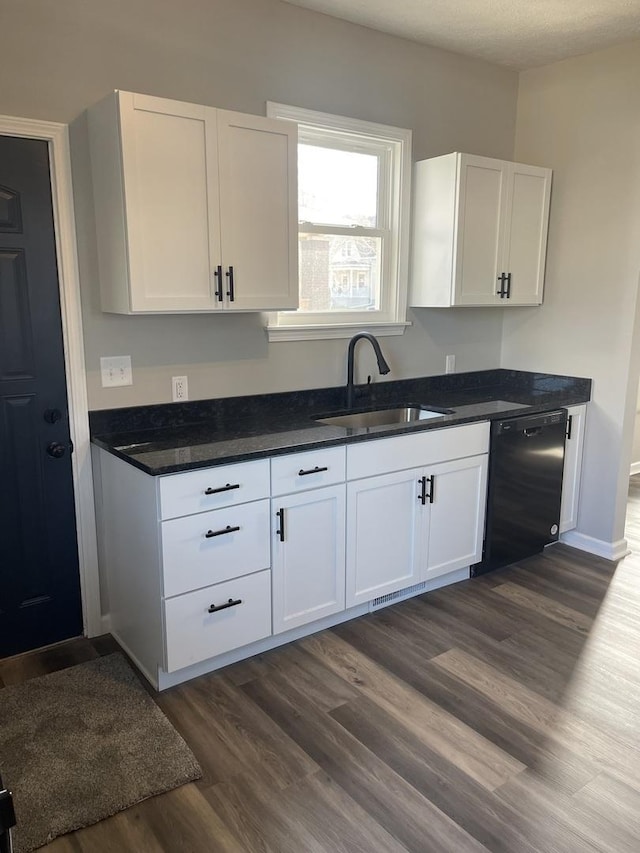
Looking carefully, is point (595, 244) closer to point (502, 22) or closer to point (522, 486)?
point (502, 22)

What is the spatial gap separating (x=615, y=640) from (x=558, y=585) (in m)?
0.54

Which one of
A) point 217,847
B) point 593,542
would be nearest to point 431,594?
point 593,542

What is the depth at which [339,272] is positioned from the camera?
11.0 ft

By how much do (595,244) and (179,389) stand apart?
2364 millimetres

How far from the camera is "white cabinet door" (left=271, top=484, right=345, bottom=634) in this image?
257cm

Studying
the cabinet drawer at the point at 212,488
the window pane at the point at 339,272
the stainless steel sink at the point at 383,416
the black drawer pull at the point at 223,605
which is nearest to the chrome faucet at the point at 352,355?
the stainless steel sink at the point at 383,416

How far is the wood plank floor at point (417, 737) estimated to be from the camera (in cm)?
181

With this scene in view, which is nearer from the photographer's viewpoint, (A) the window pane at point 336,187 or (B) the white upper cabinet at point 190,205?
(B) the white upper cabinet at point 190,205

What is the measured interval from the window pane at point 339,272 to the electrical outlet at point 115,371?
94 centimetres

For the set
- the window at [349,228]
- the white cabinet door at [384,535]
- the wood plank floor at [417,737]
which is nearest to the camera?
the wood plank floor at [417,737]

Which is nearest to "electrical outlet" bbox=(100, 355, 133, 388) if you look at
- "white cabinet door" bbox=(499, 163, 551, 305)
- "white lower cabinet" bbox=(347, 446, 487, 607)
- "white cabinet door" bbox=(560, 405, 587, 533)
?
"white lower cabinet" bbox=(347, 446, 487, 607)

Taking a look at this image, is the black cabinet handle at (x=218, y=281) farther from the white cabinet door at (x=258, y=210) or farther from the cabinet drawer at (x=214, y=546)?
the cabinet drawer at (x=214, y=546)

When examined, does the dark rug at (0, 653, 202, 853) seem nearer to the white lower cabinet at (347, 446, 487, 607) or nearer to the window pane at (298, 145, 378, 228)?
the white lower cabinet at (347, 446, 487, 607)

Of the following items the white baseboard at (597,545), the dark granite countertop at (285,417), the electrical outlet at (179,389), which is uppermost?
the electrical outlet at (179,389)
